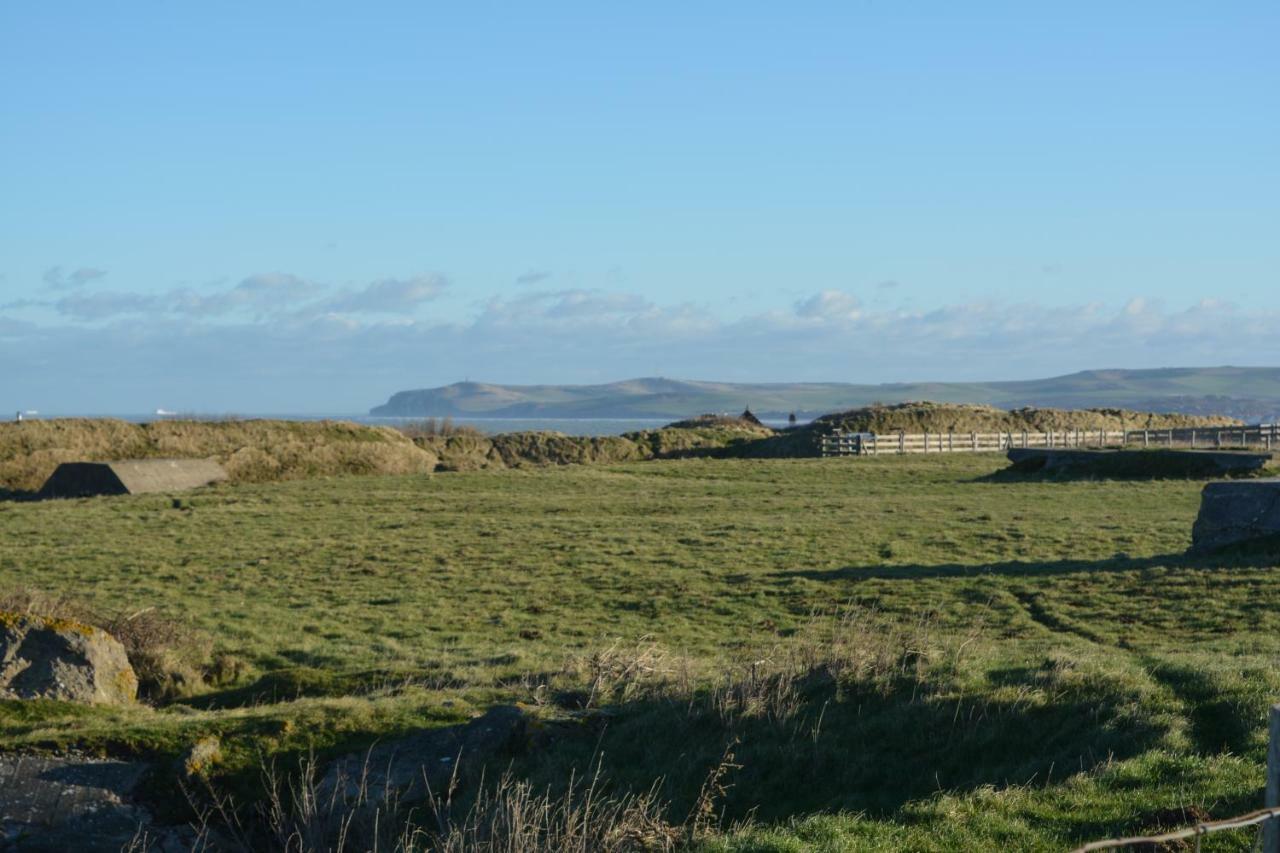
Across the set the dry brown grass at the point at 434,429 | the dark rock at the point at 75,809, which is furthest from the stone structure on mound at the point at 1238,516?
the dry brown grass at the point at 434,429

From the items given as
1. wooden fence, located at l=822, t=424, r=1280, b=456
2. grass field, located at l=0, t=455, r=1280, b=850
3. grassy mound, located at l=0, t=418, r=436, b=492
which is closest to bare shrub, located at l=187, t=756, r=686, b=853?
grass field, located at l=0, t=455, r=1280, b=850

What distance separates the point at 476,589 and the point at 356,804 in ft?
42.7

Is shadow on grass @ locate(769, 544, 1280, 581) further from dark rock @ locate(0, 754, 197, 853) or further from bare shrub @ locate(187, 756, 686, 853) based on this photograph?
dark rock @ locate(0, 754, 197, 853)

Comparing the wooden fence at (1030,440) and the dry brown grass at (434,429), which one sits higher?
the dry brown grass at (434,429)

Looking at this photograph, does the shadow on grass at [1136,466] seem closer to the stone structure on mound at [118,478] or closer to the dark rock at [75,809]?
the stone structure on mound at [118,478]

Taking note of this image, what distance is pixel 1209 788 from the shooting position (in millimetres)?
7590

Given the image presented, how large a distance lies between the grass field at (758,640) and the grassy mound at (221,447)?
9.36 meters

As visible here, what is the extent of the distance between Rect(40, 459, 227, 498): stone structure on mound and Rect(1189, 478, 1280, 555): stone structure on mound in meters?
33.1

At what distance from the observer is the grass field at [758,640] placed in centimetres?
851

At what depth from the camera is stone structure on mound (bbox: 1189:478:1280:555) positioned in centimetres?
2141

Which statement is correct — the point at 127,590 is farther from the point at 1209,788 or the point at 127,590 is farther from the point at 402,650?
the point at 1209,788

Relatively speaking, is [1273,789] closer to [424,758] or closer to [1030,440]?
[424,758]

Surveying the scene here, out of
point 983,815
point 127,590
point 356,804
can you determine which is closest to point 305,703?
point 356,804

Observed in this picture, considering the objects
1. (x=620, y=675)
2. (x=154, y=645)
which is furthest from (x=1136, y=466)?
(x=154, y=645)
